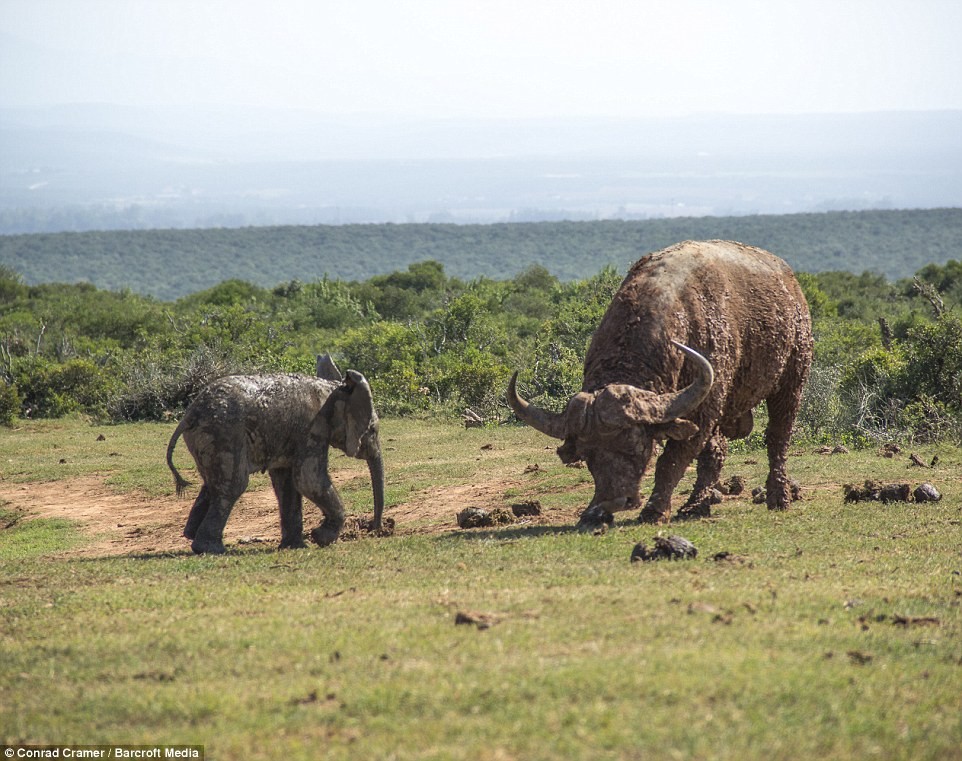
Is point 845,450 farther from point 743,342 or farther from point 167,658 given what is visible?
point 167,658

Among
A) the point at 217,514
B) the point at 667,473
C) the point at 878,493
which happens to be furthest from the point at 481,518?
the point at 878,493

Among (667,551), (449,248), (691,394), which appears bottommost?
(449,248)

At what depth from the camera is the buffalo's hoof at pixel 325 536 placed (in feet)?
41.0

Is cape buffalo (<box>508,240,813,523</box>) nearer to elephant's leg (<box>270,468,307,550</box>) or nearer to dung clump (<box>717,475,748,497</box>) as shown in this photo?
dung clump (<box>717,475,748,497</box>)

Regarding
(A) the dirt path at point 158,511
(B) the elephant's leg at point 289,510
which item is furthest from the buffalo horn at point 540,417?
(B) the elephant's leg at point 289,510

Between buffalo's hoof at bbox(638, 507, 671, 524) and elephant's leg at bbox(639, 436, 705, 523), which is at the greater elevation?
elephant's leg at bbox(639, 436, 705, 523)

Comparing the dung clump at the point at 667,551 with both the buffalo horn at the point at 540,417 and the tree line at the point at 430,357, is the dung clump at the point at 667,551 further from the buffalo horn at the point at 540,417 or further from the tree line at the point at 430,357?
the tree line at the point at 430,357

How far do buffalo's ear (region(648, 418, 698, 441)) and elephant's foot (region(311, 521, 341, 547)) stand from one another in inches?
131

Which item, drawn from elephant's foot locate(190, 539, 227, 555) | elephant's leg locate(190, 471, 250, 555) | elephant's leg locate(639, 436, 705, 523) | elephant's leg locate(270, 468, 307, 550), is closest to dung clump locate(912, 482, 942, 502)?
elephant's leg locate(639, 436, 705, 523)

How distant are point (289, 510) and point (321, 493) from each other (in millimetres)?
492

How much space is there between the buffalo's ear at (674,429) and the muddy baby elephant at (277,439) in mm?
2802

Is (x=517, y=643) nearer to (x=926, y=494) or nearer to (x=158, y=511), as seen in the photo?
(x=926, y=494)

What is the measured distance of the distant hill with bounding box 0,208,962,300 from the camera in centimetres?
11144

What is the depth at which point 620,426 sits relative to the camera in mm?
11164
